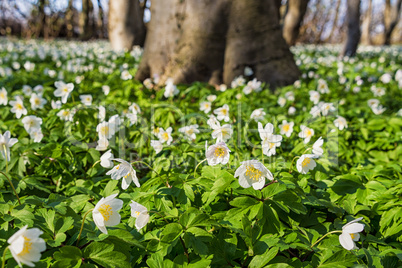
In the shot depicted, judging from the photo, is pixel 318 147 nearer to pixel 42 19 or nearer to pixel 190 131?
pixel 190 131

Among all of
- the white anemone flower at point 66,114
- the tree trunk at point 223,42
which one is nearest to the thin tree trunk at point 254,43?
the tree trunk at point 223,42

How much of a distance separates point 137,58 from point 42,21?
14492 mm

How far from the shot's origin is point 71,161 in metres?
2.10

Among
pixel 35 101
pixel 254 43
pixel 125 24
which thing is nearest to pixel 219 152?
pixel 35 101

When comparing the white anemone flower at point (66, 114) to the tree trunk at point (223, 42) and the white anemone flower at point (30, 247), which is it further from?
the tree trunk at point (223, 42)

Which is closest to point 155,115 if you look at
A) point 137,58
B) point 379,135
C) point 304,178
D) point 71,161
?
point 71,161

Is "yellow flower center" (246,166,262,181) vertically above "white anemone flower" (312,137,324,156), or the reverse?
"white anemone flower" (312,137,324,156)

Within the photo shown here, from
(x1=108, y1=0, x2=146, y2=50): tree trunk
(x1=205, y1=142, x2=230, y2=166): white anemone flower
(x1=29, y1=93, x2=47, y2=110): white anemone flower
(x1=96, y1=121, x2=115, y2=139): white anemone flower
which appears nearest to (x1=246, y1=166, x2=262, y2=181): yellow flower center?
(x1=205, y1=142, x2=230, y2=166): white anemone flower

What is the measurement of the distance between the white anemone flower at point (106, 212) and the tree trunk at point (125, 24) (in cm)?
888

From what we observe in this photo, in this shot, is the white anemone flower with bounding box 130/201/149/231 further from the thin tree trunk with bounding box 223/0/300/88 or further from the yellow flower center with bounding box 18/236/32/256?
the thin tree trunk with bounding box 223/0/300/88

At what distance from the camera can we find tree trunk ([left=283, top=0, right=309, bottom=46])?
1014cm

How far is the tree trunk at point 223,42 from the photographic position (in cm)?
416

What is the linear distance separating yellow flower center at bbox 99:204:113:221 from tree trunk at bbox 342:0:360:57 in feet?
27.7

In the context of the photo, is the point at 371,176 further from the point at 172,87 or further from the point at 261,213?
the point at 172,87
